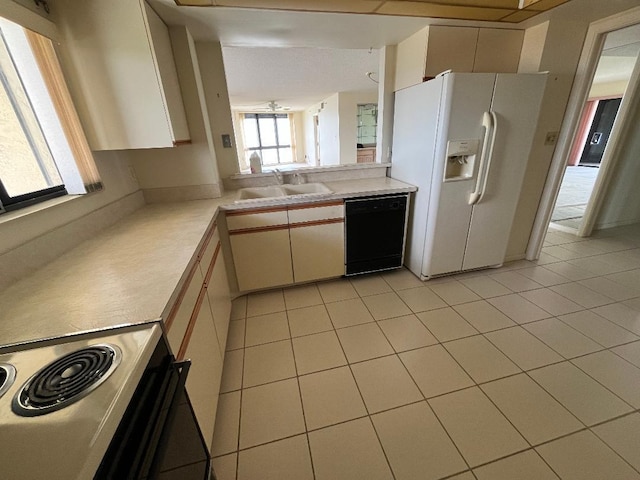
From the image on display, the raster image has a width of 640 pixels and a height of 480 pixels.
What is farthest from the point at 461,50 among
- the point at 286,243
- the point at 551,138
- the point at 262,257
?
the point at 262,257

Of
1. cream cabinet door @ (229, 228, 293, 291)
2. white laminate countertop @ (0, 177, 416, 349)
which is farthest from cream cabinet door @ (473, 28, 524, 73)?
white laminate countertop @ (0, 177, 416, 349)

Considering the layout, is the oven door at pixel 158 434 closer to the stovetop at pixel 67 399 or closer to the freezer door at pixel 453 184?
the stovetop at pixel 67 399

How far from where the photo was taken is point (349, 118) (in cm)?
663

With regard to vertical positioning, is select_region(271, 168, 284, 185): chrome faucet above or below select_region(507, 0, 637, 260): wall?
below

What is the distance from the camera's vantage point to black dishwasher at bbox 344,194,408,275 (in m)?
2.35

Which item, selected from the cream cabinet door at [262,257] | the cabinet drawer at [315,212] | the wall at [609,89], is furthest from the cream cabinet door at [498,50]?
the wall at [609,89]

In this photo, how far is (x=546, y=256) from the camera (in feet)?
9.57

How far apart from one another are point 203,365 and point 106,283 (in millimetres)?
540

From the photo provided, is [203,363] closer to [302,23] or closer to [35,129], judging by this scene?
[35,129]

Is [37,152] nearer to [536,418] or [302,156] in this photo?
[536,418]

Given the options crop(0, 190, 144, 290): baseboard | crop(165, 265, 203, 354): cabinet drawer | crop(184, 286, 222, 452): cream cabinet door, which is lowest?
crop(184, 286, 222, 452): cream cabinet door

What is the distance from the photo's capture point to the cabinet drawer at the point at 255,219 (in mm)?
2092

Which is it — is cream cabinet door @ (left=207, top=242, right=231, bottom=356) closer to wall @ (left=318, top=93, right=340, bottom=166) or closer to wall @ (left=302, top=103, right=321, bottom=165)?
wall @ (left=318, top=93, right=340, bottom=166)

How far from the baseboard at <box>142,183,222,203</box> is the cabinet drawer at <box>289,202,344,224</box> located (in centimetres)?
72
